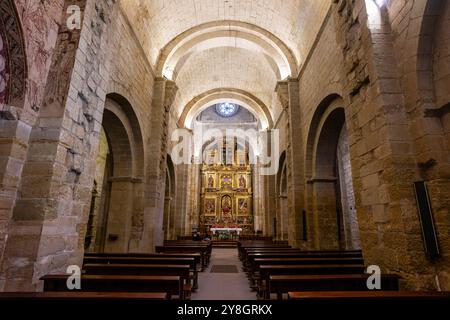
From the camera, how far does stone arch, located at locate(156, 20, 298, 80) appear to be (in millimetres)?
10695

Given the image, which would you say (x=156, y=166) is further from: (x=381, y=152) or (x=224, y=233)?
(x=224, y=233)

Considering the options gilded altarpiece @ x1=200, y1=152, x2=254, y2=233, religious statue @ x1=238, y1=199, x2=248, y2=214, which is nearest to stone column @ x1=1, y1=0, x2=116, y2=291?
gilded altarpiece @ x1=200, y1=152, x2=254, y2=233

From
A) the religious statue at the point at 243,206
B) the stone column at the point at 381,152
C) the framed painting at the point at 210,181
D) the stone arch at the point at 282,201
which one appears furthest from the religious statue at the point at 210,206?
the stone column at the point at 381,152

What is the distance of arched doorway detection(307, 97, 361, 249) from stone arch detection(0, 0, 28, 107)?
277 inches

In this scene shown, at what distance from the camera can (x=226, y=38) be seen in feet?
38.6

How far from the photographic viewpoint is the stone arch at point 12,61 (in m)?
3.11

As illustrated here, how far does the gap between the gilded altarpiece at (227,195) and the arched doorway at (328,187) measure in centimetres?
1316

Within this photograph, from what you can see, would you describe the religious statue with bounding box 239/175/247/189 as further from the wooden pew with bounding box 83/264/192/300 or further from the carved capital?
the wooden pew with bounding box 83/264/192/300

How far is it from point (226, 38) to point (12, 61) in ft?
32.6

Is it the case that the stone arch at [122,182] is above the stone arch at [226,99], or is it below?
below

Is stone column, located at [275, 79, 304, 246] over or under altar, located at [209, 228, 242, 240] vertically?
over

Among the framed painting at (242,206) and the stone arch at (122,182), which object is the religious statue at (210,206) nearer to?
the framed painting at (242,206)

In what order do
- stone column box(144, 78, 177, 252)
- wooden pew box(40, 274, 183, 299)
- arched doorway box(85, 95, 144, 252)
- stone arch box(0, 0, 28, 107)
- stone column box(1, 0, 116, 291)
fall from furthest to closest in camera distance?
stone column box(144, 78, 177, 252) → arched doorway box(85, 95, 144, 252) → stone column box(1, 0, 116, 291) → stone arch box(0, 0, 28, 107) → wooden pew box(40, 274, 183, 299)
